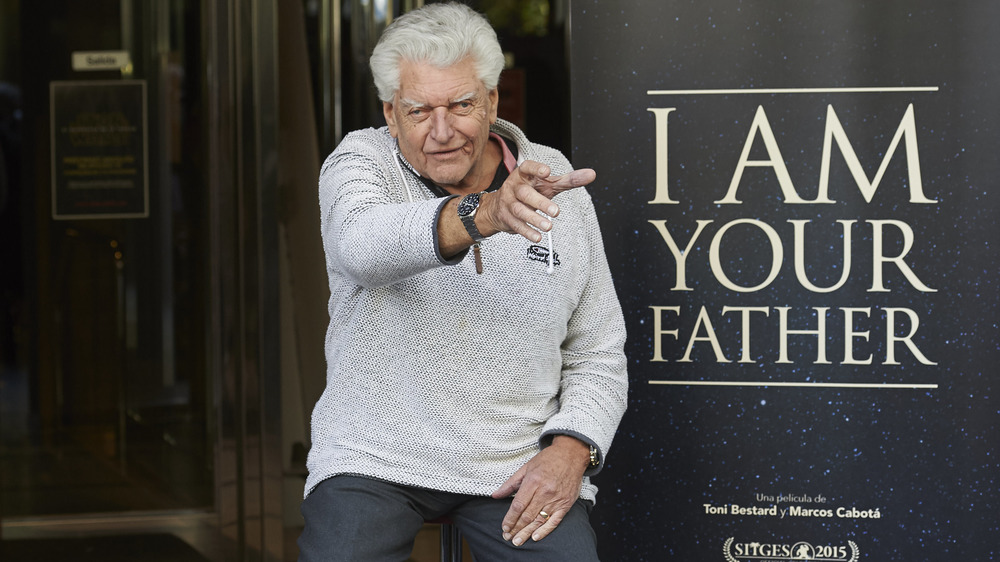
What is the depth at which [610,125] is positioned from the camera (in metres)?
2.43

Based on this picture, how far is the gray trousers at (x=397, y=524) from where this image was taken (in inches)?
69.6

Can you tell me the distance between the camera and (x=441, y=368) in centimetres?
182

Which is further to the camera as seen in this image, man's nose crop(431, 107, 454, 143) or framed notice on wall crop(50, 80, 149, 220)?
framed notice on wall crop(50, 80, 149, 220)

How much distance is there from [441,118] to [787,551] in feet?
4.41

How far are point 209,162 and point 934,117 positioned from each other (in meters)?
2.21

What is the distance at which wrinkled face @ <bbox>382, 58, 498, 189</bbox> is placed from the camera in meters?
1.80

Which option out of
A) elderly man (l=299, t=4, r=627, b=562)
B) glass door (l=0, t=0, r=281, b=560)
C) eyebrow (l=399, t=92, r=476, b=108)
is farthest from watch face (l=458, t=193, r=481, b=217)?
glass door (l=0, t=0, r=281, b=560)

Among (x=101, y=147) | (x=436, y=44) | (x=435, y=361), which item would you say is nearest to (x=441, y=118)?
(x=436, y=44)

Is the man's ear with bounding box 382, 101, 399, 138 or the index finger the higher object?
the man's ear with bounding box 382, 101, 399, 138

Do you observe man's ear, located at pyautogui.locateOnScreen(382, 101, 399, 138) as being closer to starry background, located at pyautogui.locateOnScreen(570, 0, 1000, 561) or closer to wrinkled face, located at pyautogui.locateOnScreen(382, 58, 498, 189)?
wrinkled face, located at pyautogui.locateOnScreen(382, 58, 498, 189)

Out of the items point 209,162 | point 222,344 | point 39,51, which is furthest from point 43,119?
point 222,344

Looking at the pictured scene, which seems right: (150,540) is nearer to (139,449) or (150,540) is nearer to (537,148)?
(139,449)

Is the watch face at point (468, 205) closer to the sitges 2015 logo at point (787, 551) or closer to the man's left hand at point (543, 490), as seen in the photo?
the man's left hand at point (543, 490)

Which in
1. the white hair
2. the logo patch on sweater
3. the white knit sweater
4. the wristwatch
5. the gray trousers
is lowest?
the gray trousers
